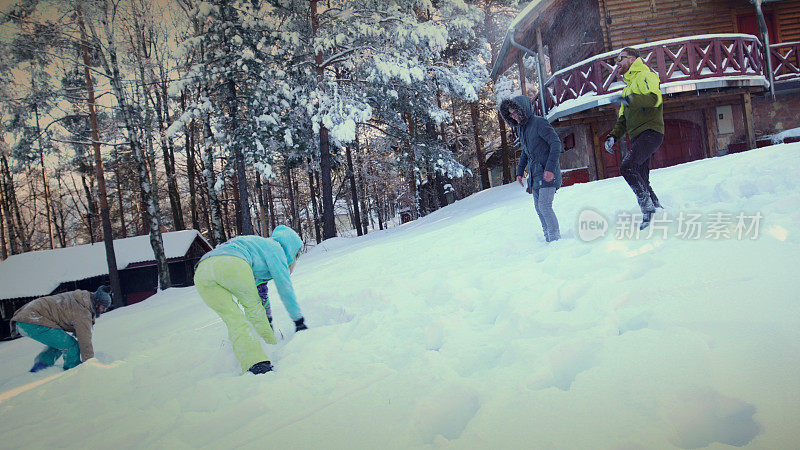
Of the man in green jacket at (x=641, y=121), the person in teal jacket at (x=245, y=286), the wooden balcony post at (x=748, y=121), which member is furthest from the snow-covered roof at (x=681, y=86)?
the person in teal jacket at (x=245, y=286)

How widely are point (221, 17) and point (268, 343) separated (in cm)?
1244

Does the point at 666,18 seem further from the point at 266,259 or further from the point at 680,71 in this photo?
the point at 266,259

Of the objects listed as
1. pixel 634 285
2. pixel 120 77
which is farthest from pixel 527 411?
pixel 120 77

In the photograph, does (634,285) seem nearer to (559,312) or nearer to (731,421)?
(559,312)

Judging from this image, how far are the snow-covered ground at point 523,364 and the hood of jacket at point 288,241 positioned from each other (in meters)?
0.75

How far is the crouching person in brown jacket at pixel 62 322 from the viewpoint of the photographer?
433cm

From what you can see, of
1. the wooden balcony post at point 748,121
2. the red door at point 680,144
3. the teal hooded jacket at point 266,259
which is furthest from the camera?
the red door at point 680,144

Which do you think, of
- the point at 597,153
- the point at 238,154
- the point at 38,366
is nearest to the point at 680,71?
the point at 597,153

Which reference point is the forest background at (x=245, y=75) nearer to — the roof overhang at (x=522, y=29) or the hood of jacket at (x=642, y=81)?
the roof overhang at (x=522, y=29)

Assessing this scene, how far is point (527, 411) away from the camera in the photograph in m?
1.74

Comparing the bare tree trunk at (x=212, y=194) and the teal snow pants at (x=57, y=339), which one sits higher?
the bare tree trunk at (x=212, y=194)

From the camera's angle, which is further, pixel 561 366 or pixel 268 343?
pixel 268 343

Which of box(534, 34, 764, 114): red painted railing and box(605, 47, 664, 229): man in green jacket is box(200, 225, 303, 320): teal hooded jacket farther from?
box(534, 34, 764, 114): red painted railing

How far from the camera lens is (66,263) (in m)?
18.4
